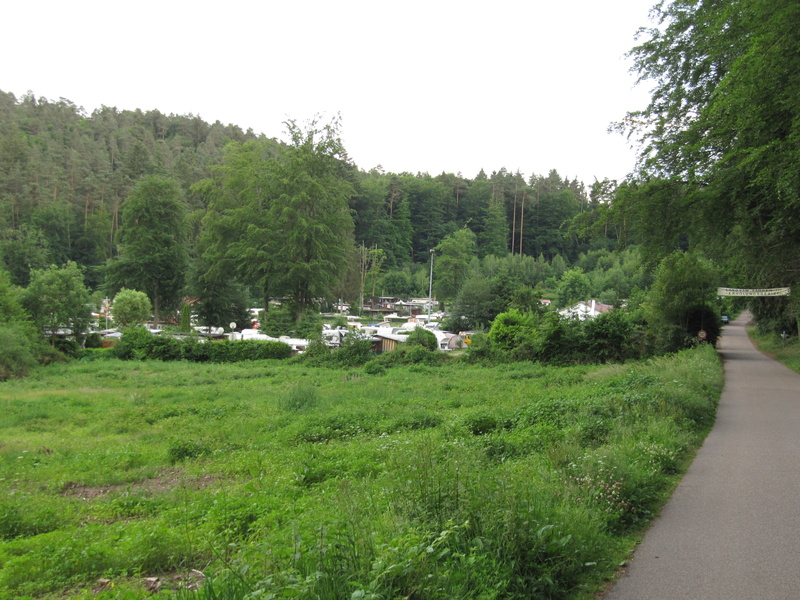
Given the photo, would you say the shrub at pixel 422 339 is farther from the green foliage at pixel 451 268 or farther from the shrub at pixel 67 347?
the green foliage at pixel 451 268

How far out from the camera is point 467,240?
90250mm

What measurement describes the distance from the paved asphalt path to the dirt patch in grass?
6.28 meters

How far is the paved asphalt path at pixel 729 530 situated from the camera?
4461mm

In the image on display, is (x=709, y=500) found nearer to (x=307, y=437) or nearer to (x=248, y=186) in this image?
(x=307, y=437)

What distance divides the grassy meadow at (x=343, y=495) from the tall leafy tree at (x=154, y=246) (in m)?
42.5

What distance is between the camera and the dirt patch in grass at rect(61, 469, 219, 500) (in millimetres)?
8242

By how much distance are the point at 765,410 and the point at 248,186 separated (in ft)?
147

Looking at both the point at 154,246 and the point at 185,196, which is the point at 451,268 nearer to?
the point at 185,196

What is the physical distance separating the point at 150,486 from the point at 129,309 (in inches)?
1605

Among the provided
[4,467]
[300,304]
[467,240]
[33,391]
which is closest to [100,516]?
[4,467]

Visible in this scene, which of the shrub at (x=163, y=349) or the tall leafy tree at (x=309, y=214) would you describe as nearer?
the shrub at (x=163, y=349)

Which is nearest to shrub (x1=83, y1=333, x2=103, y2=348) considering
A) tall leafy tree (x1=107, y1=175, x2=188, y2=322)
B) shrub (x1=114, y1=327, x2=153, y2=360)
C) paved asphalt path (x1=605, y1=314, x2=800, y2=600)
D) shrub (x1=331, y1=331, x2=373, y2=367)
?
shrub (x1=114, y1=327, x2=153, y2=360)

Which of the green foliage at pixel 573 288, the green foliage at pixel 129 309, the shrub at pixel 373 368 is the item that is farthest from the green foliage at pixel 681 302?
the green foliage at pixel 573 288

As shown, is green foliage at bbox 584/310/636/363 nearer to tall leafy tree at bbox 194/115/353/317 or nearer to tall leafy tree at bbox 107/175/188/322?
tall leafy tree at bbox 194/115/353/317
